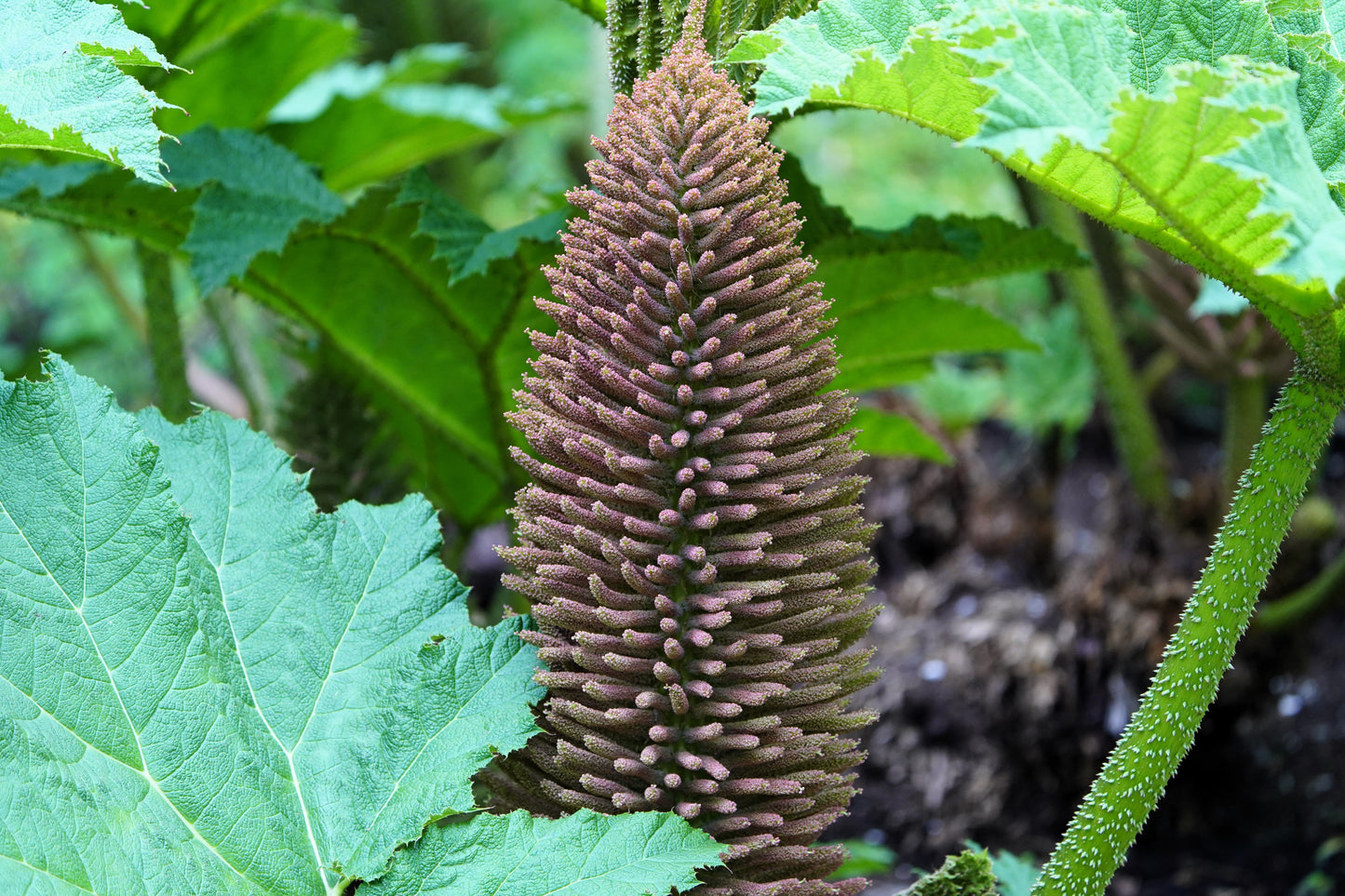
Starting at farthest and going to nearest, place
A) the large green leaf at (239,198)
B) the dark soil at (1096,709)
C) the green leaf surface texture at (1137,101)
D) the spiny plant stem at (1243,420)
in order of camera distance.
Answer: the spiny plant stem at (1243,420) → the dark soil at (1096,709) → the large green leaf at (239,198) → the green leaf surface texture at (1137,101)

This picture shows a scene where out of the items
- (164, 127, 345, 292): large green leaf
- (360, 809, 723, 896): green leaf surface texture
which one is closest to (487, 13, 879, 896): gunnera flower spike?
(360, 809, 723, 896): green leaf surface texture

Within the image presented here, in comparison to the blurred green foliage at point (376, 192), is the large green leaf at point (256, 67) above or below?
above

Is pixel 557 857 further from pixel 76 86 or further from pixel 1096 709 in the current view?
pixel 1096 709

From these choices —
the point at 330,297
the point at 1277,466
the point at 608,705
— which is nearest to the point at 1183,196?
the point at 1277,466

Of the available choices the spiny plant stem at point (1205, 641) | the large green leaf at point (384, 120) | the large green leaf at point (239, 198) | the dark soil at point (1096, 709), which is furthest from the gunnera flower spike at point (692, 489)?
the dark soil at point (1096, 709)

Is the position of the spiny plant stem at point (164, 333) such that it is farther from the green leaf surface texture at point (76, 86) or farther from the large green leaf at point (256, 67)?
the green leaf surface texture at point (76, 86)

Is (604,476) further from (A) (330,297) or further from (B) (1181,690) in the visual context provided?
(A) (330,297)
